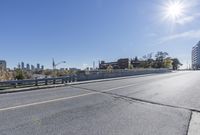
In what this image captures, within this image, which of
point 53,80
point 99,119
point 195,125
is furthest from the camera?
point 53,80

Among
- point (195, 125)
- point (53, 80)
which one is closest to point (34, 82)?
point (53, 80)

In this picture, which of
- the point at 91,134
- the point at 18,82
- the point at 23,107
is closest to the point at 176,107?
the point at 91,134

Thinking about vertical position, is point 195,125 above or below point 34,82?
below

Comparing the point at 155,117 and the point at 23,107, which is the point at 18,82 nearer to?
the point at 23,107

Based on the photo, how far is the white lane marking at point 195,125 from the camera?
6098 millimetres

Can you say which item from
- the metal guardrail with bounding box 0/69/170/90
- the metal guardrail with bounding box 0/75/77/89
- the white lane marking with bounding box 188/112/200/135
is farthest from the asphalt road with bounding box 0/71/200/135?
the metal guardrail with bounding box 0/69/170/90

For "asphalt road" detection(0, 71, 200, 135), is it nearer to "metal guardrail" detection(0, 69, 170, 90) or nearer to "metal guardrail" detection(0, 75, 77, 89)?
"metal guardrail" detection(0, 75, 77, 89)

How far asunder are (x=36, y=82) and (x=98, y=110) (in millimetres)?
11814

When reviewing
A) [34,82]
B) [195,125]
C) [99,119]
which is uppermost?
[34,82]

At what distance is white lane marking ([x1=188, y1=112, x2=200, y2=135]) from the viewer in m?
6.10

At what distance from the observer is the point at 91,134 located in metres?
5.71

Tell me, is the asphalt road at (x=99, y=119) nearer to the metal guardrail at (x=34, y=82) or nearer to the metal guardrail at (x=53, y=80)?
the metal guardrail at (x=34, y=82)

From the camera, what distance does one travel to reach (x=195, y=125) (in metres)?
6.77

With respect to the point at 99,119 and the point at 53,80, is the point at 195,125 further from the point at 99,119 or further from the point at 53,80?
the point at 53,80
